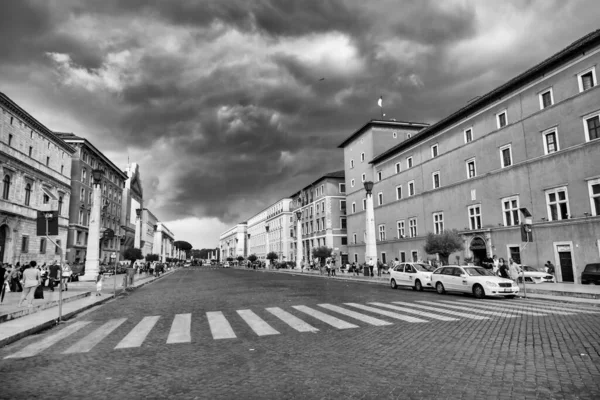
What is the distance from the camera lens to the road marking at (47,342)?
7795 mm

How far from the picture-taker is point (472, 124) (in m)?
36.0

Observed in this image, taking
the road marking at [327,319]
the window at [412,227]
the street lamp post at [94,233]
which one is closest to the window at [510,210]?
the window at [412,227]

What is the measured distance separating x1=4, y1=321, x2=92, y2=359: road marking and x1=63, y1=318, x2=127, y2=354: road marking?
62 centimetres

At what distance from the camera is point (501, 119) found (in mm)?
32625

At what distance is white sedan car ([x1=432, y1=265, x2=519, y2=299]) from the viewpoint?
55.6 ft

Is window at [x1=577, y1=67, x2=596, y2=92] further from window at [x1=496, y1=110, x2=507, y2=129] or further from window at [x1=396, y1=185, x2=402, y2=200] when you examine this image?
window at [x1=396, y1=185, x2=402, y2=200]

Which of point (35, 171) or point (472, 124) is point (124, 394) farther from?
point (35, 171)

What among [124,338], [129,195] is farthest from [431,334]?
[129,195]

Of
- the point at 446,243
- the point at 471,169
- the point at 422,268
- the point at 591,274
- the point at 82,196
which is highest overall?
the point at 82,196

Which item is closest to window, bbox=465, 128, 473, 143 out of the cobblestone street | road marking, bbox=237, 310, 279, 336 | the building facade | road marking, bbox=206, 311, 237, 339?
Result: the cobblestone street

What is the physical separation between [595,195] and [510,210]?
277 inches

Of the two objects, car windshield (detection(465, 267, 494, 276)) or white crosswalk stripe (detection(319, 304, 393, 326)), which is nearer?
white crosswalk stripe (detection(319, 304, 393, 326))

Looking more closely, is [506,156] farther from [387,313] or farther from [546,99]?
[387,313]

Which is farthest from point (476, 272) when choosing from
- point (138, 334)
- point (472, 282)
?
point (138, 334)
